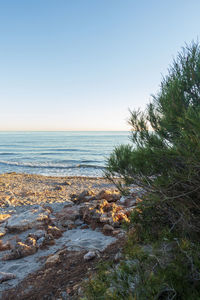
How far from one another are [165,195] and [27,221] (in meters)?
4.63

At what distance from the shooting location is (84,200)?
8.20 meters

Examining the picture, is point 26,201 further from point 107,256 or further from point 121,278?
point 121,278

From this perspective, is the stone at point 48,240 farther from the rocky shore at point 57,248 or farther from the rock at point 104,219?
the rock at point 104,219

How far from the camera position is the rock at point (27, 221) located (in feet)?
19.2

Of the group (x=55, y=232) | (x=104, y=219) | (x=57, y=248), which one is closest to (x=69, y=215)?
(x=55, y=232)

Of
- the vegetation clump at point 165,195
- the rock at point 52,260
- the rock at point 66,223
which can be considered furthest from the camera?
the rock at point 66,223

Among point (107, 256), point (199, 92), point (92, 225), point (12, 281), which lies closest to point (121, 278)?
point (107, 256)

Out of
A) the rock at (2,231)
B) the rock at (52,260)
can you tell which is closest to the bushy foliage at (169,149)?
the rock at (52,260)

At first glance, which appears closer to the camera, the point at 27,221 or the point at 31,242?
the point at 31,242

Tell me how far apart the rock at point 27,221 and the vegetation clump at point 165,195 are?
3.34m

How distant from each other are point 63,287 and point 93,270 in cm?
51

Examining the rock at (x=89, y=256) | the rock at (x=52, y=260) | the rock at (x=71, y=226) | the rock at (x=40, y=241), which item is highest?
the rock at (x=89, y=256)

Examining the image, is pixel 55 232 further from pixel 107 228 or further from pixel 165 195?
pixel 165 195

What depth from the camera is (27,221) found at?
19.7ft
